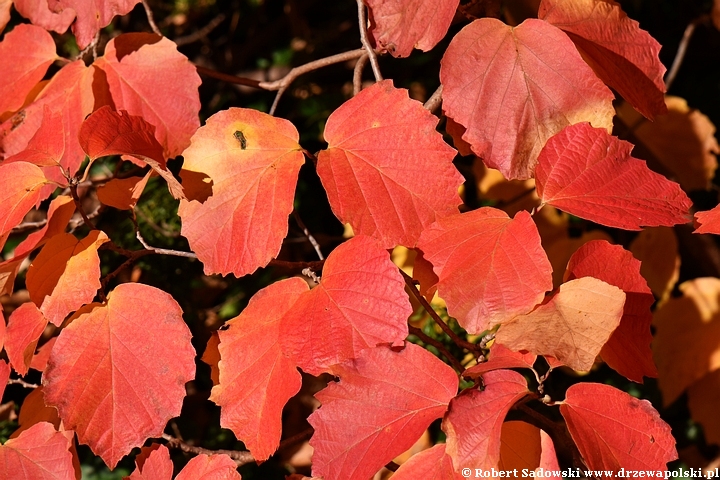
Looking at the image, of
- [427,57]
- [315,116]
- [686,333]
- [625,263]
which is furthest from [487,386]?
[427,57]

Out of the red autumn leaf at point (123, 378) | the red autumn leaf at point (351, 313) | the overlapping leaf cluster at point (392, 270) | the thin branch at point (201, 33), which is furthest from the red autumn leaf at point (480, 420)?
the thin branch at point (201, 33)

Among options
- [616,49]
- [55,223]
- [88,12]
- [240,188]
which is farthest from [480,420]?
[88,12]

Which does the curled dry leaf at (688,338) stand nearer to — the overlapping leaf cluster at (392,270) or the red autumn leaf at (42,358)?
the overlapping leaf cluster at (392,270)

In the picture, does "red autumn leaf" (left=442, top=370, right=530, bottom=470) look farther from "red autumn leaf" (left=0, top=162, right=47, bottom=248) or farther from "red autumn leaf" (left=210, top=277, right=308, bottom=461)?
"red autumn leaf" (left=0, top=162, right=47, bottom=248)

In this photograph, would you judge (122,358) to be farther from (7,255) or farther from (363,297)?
(7,255)

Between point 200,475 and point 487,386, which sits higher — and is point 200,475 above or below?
below

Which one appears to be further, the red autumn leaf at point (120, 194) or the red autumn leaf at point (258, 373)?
the red autumn leaf at point (120, 194)
